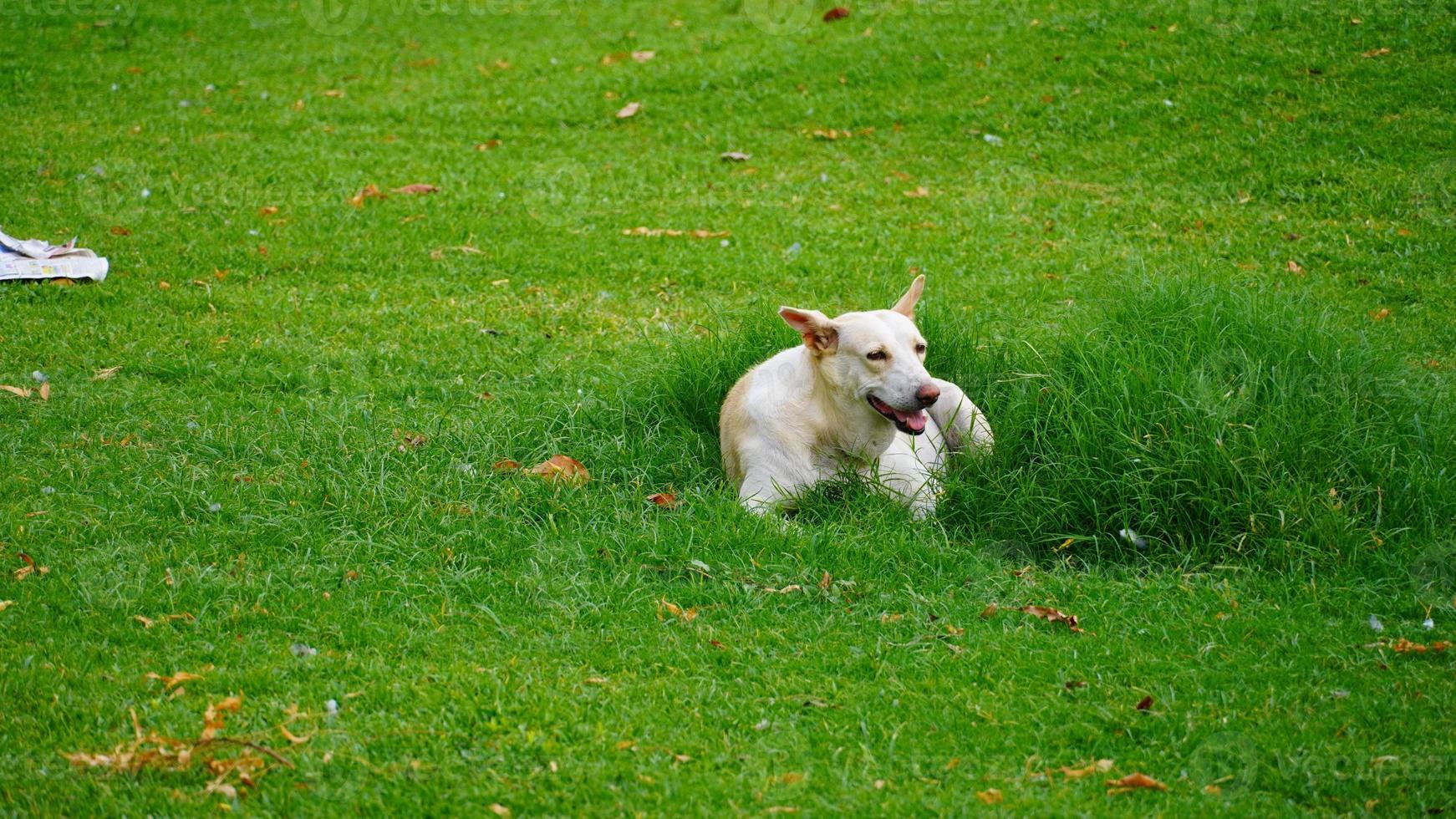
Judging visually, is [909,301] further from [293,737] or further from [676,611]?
[293,737]

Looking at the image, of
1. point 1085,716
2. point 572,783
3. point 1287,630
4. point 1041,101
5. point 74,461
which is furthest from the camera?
point 1041,101

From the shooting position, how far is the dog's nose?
5914 millimetres

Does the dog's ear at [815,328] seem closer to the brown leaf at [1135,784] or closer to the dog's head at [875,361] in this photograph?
the dog's head at [875,361]

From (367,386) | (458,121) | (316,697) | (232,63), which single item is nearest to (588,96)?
(458,121)

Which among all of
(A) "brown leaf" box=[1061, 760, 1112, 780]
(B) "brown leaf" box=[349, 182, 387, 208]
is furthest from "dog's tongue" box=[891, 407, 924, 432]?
(B) "brown leaf" box=[349, 182, 387, 208]

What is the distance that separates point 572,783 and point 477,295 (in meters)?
5.87

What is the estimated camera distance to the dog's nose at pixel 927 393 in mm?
5914

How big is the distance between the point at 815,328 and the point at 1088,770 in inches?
107

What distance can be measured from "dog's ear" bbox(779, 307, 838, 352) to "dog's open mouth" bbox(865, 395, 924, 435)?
1.11ft

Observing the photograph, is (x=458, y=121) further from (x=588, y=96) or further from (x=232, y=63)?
(x=232, y=63)

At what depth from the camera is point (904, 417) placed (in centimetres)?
606

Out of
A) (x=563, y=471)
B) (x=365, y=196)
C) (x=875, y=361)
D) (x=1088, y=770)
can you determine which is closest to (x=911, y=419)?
(x=875, y=361)

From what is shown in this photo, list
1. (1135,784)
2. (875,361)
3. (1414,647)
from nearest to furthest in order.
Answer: (1135,784)
(1414,647)
(875,361)

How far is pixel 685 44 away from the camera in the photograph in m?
15.2
